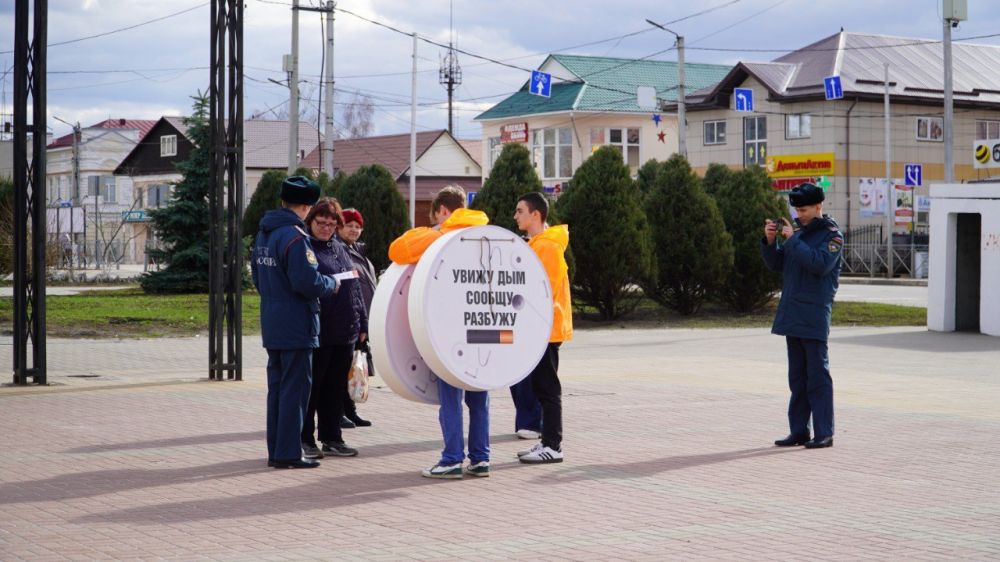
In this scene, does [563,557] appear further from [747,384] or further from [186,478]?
[747,384]

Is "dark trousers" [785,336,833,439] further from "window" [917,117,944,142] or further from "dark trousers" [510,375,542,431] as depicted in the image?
"window" [917,117,944,142]

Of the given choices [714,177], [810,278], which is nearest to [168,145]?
[714,177]

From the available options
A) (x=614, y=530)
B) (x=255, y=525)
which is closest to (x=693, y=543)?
(x=614, y=530)

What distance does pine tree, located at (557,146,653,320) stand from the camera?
26.5 meters

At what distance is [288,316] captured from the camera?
928cm

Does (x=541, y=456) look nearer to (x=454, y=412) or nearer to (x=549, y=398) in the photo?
Result: (x=549, y=398)

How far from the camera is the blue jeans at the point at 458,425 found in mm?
8984

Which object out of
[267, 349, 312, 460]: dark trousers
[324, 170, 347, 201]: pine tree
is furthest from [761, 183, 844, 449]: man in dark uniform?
[324, 170, 347, 201]: pine tree

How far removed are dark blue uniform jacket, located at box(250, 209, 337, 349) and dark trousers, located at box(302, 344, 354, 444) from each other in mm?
776

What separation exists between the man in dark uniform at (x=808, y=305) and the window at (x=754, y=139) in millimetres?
47666

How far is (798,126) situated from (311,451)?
158 feet

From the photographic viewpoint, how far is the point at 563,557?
6617mm

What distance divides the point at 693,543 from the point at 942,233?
1820cm

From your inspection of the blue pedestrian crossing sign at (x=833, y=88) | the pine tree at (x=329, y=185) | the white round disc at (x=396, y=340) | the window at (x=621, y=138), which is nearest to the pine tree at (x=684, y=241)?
the pine tree at (x=329, y=185)
